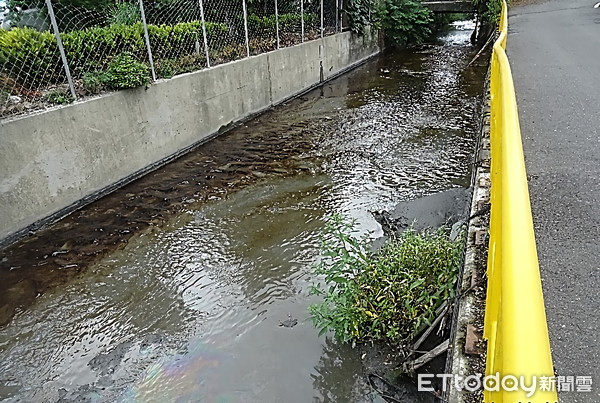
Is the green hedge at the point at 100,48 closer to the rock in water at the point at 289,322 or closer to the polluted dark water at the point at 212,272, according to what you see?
the polluted dark water at the point at 212,272

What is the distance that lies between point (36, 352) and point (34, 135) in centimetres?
300

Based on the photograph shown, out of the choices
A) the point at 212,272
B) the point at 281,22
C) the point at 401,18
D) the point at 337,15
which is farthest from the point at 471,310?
the point at 401,18

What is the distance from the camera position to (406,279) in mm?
3510

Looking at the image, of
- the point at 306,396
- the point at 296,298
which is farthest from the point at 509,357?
the point at 296,298

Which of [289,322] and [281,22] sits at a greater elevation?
[281,22]

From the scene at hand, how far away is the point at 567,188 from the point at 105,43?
683cm

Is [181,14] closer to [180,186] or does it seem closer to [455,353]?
[180,186]

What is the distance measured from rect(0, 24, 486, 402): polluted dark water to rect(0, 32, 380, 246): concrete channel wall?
285mm

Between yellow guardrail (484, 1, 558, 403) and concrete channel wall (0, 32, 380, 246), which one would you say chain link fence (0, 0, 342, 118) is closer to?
concrete channel wall (0, 32, 380, 246)

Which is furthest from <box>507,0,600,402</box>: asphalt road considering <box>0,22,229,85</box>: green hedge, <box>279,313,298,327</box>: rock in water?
<box>0,22,229,85</box>: green hedge

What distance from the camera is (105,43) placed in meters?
7.17

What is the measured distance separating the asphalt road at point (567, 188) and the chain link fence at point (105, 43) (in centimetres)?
585

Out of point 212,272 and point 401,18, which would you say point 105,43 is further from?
point 401,18

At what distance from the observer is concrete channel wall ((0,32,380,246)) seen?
565 centimetres
